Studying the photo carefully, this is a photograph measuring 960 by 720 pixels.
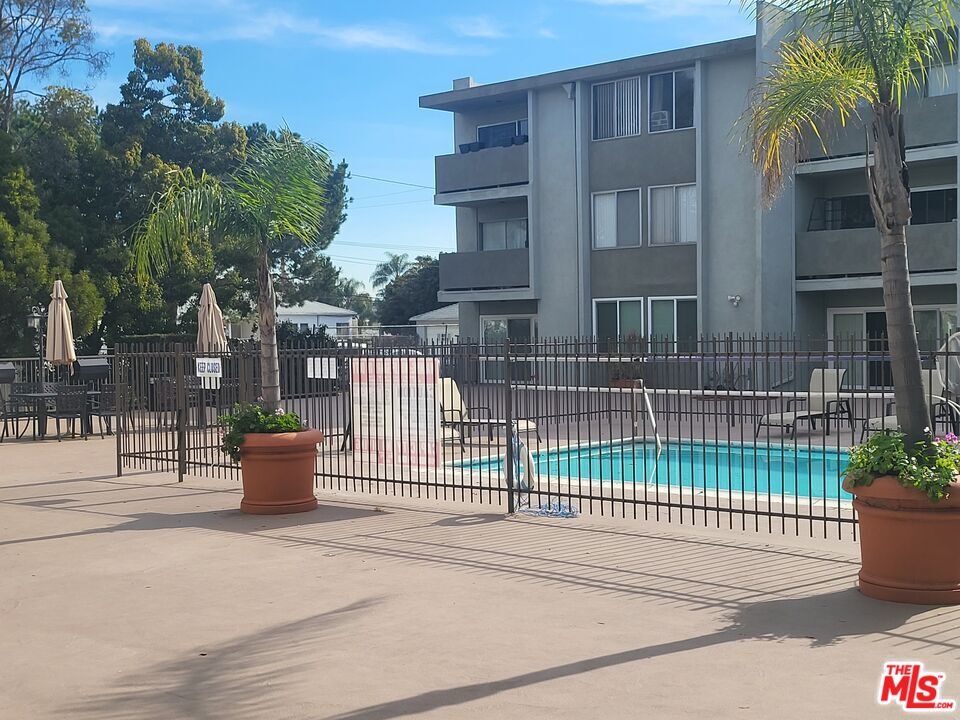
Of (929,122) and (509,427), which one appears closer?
(509,427)

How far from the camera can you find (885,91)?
7641mm

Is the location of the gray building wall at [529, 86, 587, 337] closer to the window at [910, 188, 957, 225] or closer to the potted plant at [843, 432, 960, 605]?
the window at [910, 188, 957, 225]

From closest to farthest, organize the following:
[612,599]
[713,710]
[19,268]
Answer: [713,710]
[612,599]
[19,268]

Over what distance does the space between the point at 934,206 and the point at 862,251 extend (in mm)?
2210

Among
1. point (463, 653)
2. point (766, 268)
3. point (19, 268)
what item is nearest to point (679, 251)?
point (766, 268)

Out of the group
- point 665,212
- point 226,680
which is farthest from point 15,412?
point 665,212

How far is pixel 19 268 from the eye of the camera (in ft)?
88.6

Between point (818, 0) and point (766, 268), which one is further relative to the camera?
point (766, 268)

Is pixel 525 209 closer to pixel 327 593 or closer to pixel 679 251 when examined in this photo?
pixel 679 251

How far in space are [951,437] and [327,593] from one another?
4762mm

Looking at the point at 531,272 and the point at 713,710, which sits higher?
the point at 531,272

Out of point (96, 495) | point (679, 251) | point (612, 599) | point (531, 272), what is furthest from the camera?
point (531, 272)

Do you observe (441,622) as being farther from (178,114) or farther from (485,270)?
(178,114)
